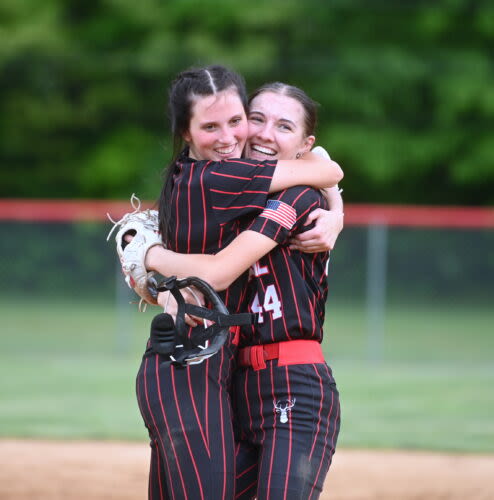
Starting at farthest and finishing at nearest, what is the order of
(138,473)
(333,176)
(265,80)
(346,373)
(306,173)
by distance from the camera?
1. (265,80)
2. (346,373)
3. (138,473)
4. (333,176)
5. (306,173)

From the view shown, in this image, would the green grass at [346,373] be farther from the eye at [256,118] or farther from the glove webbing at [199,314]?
the glove webbing at [199,314]

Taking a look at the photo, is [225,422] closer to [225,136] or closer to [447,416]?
[225,136]

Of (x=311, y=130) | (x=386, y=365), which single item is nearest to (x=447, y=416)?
(x=386, y=365)

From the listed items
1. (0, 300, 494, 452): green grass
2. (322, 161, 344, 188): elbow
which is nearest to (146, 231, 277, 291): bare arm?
Result: (322, 161, 344, 188): elbow

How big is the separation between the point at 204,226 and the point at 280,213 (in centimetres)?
24

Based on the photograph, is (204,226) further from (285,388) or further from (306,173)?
(285,388)

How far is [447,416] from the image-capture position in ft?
26.7

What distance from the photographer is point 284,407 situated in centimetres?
284

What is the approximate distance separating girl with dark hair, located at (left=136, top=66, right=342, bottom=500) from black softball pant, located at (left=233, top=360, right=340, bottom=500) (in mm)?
91

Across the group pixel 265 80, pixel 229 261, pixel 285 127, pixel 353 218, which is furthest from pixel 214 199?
pixel 265 80

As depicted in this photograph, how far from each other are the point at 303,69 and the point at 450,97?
319 centimetres

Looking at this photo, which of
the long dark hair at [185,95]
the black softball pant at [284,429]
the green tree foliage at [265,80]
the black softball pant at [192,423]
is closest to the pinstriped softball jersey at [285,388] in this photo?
the black softball pant at [284,429]

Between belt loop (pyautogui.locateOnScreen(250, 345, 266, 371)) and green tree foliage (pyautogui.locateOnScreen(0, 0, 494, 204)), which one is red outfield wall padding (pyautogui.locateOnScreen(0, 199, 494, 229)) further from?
belt loop (pyautogui.locateOnScreen(250, 345, 266, 371))

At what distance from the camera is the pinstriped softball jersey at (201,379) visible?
2.74 metres
